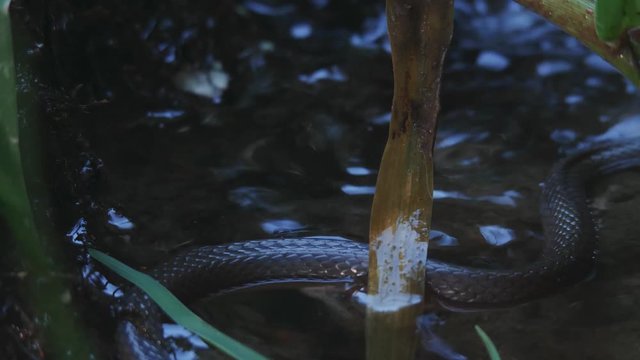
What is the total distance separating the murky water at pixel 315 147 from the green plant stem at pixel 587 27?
116 cm

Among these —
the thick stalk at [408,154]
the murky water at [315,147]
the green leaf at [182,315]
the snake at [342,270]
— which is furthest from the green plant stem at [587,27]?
the snake at [342,270]

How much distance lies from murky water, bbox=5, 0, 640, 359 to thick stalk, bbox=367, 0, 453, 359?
467mm

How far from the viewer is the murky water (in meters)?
2.60

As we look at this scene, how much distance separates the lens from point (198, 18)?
4168 millimetres

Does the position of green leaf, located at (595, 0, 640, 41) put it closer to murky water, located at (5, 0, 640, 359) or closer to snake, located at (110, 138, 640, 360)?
murky water, located at (5, 0, 640, 359)

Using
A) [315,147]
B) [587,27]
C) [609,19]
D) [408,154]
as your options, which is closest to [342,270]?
[315,147]

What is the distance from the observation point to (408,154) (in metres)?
1.84

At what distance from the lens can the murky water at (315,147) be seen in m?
2.60

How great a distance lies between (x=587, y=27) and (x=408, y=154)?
48cm

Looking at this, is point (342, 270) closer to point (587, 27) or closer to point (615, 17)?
point (587, 27)

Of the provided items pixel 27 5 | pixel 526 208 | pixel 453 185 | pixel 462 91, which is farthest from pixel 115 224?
pixel 462 91

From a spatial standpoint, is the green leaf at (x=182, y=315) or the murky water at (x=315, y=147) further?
the murky water at (x=315, y=147)

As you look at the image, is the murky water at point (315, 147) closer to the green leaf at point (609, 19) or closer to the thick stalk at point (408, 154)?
the thick stalk at point (408, 154)

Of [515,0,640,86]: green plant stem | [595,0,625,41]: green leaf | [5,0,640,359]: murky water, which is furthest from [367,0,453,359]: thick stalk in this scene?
[5,0,640,359]: murky water
